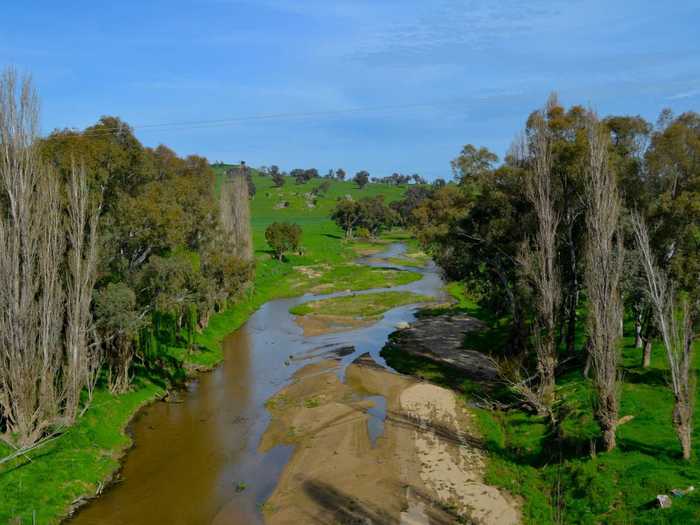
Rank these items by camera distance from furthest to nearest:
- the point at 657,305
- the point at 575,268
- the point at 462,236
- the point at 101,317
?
the point at 462,236
the point at 575,268
the point at 101,317
the point at 657,305

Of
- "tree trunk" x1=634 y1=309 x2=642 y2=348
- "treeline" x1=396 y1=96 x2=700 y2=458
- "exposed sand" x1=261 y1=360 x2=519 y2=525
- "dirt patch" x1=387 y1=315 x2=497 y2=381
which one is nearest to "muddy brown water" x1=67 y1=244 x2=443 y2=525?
"exposed sand" x1=261 y1=360 x2=519 y2=525

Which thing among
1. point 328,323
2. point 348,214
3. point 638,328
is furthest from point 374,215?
point 638,328

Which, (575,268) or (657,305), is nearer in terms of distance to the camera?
(657,305)

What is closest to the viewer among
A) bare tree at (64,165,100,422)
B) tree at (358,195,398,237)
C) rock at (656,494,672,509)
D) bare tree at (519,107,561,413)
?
rock at (656,494,672,509)

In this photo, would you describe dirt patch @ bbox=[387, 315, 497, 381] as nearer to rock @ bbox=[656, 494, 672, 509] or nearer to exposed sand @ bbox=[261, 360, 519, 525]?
exposed sand @ bbox=[261, 360, 519, 525]

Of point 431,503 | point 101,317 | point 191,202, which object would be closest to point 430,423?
point 431,503

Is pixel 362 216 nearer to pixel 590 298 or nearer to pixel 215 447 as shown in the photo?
pixel 215 447

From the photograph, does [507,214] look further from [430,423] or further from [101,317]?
[101,317]
